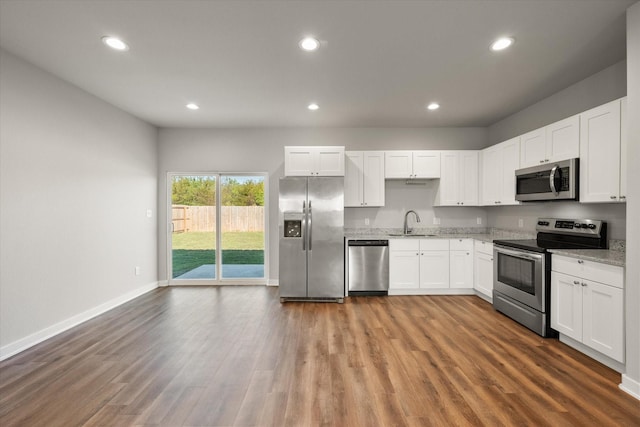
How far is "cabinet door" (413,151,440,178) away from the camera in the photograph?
15.7 ft

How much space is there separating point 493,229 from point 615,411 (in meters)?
3.33

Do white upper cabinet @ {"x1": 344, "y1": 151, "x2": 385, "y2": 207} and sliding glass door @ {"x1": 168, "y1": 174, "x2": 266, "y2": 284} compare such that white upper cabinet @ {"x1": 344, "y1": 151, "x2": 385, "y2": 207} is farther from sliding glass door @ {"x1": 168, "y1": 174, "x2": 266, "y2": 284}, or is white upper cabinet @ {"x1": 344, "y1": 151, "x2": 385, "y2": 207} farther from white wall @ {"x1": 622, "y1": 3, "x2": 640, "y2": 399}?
white wall @ {"x1": 622, "y1": 3, "x2": 640, "y2": 399}

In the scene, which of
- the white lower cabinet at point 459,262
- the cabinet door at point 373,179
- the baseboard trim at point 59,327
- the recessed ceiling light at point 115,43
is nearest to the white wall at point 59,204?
the baseboard trim at point 59,327

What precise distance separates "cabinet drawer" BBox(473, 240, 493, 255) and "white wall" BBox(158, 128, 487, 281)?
79cm

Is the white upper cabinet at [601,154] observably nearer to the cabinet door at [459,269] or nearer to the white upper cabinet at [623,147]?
the white upper cabinet at [623,147]

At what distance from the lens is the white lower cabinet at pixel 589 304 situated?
229cm

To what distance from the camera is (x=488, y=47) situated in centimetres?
260

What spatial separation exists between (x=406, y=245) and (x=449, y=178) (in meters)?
1.38

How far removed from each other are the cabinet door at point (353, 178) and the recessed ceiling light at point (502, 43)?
2.41m

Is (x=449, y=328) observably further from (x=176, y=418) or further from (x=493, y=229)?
(x=176, y=418)

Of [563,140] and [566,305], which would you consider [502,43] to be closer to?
[563,140]

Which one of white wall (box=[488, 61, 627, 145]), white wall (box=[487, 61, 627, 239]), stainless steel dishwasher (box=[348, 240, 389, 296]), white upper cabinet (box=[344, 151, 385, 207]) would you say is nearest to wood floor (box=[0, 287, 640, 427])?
stainless steel dishwasher (box=[348, 240, 389, 296])

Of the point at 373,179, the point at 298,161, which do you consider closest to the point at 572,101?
the point at 373,179

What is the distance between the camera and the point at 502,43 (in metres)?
2.52
